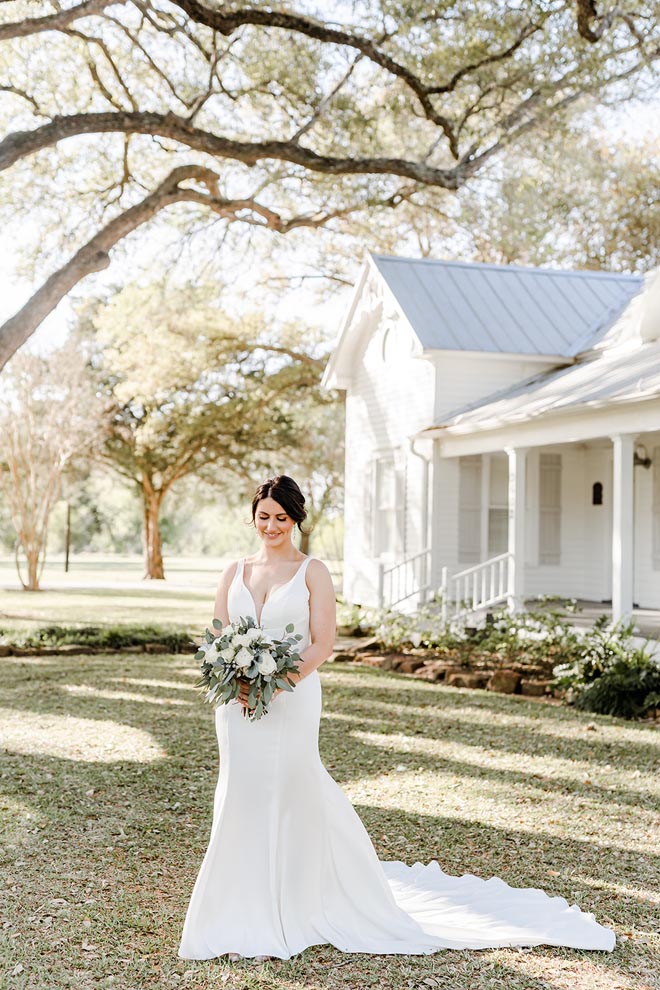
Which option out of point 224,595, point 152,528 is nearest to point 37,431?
point 152,528

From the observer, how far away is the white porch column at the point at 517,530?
14.4m

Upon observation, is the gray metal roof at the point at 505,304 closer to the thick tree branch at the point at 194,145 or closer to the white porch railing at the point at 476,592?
the thick tree branch at the point at 194,145

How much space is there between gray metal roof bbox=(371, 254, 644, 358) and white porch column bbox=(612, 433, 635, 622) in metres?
5.47

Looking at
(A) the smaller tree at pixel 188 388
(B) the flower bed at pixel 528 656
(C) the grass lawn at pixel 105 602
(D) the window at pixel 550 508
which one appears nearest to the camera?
(B) the flower bed at pixel 528 656

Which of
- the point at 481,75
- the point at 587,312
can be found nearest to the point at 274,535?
the point at 481,75

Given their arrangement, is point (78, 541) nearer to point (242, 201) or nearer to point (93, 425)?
point (93, 425)

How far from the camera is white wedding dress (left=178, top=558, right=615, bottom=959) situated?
14.7ft

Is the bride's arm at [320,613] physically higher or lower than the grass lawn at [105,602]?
higher

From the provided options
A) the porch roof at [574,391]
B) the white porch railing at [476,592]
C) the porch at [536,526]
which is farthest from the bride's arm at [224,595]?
the porch at [536,526]

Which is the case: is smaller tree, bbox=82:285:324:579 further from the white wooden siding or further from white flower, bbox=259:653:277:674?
white flower, bbox=259:653:277:674

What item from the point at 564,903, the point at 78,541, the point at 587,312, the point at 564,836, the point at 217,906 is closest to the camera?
the point at 217,906

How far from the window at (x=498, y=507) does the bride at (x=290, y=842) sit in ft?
41.3

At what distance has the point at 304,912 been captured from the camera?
455 centimetres

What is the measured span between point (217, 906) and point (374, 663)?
10154 mm
